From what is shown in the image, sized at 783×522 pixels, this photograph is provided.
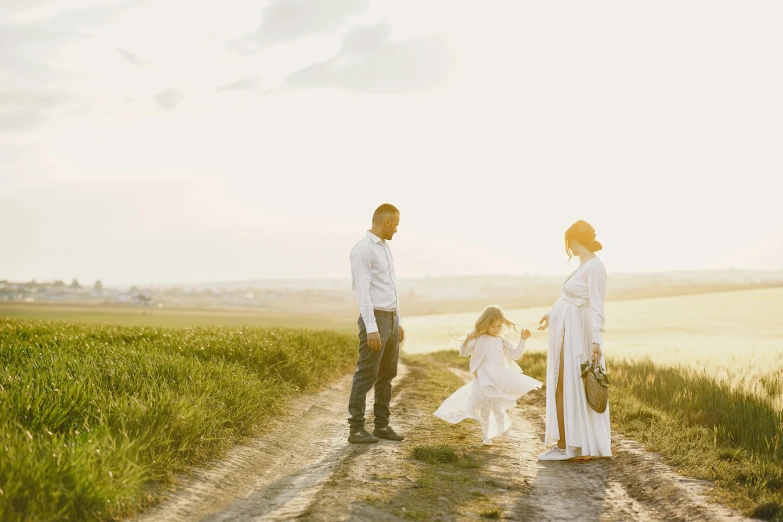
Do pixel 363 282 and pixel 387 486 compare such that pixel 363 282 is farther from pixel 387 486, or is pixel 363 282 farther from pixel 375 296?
pixel 387 486

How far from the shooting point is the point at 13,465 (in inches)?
179

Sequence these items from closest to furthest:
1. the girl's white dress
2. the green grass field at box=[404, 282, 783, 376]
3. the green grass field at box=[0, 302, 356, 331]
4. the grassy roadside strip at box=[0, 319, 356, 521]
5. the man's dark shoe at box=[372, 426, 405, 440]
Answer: the grassy roadside strip at box=[0, 319, 356, 521]
the man's dark shoe at box=[372, 426, 405, 440]
the girl's white dress
the green grass field at box=[404, 282, 783, 376]
the green grass field at box=[0, 302, 356, 331]

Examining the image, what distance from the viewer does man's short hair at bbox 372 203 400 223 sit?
25.8ft

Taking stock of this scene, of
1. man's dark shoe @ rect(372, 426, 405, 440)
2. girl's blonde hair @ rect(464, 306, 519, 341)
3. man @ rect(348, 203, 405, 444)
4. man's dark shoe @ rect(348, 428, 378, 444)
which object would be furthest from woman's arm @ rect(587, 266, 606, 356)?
man's dark shoe @ rect(348, 428, 378, 444)

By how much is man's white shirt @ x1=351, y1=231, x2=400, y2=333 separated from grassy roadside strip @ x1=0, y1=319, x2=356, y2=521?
2.09 m

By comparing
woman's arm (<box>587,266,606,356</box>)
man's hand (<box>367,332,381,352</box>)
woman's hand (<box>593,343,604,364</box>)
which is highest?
woman's arm (<box>587,266,606,356</box>)

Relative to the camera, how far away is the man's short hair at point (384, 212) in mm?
7863

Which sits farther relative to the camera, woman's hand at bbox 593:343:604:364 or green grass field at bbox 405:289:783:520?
woman's hand at bbox 593:343:604:364

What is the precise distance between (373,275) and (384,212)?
30.1 inches

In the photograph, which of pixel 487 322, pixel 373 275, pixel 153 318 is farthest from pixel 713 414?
pixel 153 318

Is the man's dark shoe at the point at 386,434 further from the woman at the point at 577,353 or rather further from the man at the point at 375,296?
the woman at the point at 577,353

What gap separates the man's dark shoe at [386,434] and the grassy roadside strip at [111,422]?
1.45 meters

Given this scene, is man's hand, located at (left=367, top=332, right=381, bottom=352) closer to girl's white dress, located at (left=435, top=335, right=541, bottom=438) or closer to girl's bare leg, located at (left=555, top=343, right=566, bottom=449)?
girl's white dress, located at (left=435, top=335, right=541, bottom=438)

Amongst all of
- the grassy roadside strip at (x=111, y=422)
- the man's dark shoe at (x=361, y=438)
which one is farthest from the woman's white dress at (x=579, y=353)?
the grassy roadside strip at (x=111, y=422)
